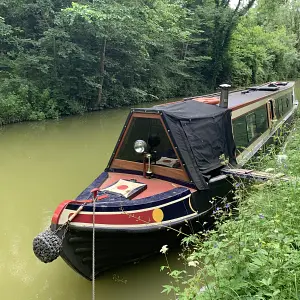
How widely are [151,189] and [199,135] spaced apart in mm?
1115

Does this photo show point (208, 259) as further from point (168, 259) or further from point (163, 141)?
point (163, 141)

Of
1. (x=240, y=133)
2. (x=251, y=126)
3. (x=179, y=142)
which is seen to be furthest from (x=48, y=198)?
(x=251, y=126)

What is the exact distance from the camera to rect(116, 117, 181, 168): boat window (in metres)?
5.06

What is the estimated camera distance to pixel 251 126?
23.5 feet

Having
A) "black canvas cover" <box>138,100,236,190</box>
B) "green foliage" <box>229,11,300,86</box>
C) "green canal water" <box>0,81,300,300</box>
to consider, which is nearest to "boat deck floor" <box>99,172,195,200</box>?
"black canvas cover" <box>138,100,236,190</box>

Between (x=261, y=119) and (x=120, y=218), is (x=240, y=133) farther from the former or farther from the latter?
(x=120, y=218)

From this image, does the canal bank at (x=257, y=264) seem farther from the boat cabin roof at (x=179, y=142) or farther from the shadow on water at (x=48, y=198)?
the boat cabin roof at (x=179, y=142)

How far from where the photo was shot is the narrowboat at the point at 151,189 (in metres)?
3.83

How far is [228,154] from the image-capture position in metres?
5.65

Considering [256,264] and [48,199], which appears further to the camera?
[48,199]

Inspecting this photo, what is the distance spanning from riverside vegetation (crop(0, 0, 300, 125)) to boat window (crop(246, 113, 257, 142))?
8808mm

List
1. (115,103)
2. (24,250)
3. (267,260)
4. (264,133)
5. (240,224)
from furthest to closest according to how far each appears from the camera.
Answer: (115,103) < (264,133) < (24,250) < (240,224) < (267,260)

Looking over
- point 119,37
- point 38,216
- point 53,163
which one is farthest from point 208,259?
point 119,37

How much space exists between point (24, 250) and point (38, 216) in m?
1.02
